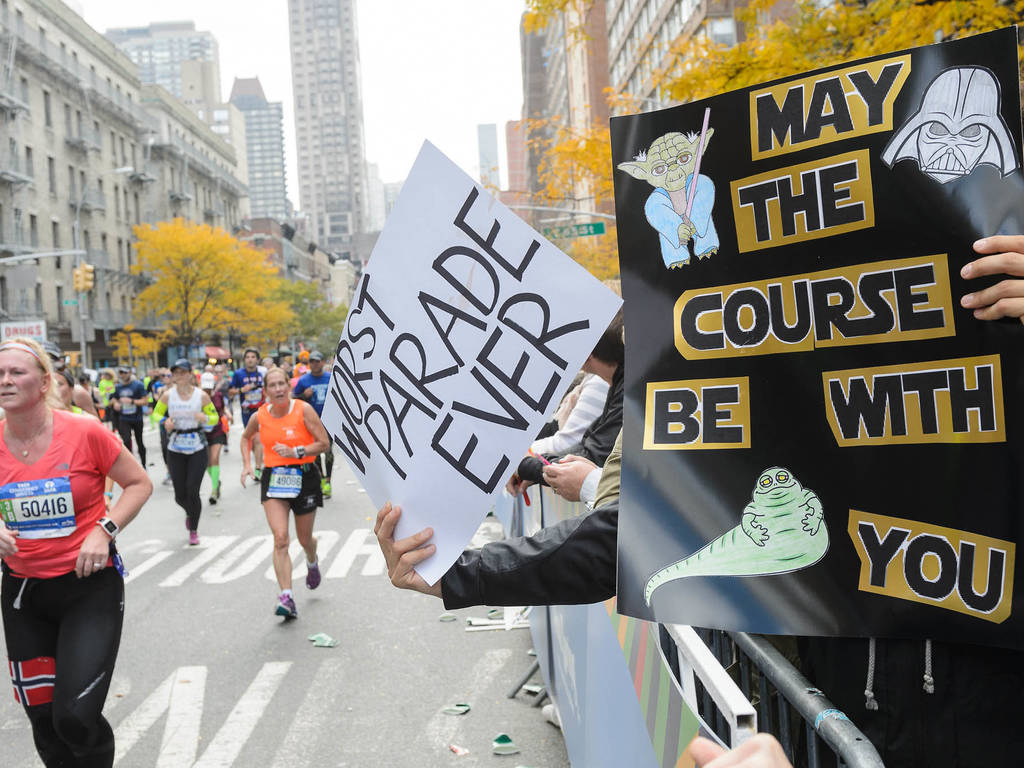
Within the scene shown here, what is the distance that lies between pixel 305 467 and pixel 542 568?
564cm

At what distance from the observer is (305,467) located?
750 centimetres

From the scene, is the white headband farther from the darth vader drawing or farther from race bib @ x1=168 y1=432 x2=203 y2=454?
race bib @ x1=168 y1=432 x2=203 y2=454

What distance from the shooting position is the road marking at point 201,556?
8.59m

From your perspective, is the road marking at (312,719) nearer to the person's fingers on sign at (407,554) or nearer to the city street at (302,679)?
the city street at (302,679)

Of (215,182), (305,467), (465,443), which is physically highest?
(215,182)

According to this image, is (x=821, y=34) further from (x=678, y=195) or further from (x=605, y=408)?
(x=678, y=195)

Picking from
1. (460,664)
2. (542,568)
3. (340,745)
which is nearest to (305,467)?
(460,664)

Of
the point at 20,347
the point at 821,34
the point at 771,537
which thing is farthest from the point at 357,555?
the point at 771,537

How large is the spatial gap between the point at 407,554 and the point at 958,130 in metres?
1.39

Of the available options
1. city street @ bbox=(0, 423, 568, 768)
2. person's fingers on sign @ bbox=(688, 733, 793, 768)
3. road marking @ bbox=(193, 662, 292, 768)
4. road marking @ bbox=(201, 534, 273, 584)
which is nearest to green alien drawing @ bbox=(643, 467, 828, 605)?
person's fingers on sign @ bbox=(688, 733, 793, 768)

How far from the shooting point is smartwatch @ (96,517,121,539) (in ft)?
12.8

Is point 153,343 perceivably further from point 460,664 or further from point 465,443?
point 465,443

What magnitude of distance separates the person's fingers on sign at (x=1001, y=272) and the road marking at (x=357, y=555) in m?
7.03

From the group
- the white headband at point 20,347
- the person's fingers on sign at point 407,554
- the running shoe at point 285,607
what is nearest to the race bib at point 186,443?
the running shoe at point 285,607
